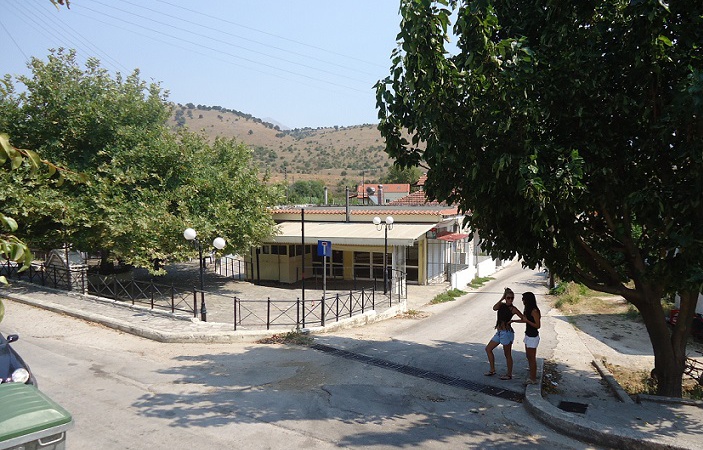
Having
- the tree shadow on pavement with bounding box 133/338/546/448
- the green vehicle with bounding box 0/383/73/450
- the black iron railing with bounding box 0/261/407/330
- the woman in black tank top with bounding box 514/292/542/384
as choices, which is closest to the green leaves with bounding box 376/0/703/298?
the woman in black tank top with bounding box 514/292/542/384

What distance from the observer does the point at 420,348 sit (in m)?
11.2

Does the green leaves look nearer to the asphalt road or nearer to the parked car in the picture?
the asphalt road

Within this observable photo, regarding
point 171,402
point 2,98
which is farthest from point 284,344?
point 2,98

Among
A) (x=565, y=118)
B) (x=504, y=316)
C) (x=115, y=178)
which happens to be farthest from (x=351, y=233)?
(x=565, y=118)

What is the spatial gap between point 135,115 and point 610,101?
52.3 feet

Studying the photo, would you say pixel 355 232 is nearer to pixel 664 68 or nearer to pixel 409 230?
pixel 409 230

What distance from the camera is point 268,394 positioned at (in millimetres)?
7891

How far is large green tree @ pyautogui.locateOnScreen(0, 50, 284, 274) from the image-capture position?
49.8 feet

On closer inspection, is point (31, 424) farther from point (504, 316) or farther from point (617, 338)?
point (617, 338)

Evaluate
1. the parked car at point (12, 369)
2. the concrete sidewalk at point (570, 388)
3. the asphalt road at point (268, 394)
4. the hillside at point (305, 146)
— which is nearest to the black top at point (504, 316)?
the asphalt road at point (268, 394)

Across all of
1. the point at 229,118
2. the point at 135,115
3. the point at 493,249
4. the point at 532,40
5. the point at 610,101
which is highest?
the point at 229,118

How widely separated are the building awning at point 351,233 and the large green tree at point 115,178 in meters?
1.93

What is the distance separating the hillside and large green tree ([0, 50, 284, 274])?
66.7 m

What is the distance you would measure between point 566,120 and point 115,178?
540 inches
